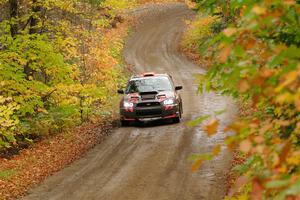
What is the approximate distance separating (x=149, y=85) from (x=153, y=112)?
4.34ft

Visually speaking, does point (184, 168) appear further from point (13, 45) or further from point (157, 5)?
point (157, 5)

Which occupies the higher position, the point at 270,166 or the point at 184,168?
the point at 270,166

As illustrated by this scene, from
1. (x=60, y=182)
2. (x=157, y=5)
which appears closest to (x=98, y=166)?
(x=60, y=182)

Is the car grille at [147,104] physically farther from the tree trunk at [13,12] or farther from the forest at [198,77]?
the tree trunk at [13,12]

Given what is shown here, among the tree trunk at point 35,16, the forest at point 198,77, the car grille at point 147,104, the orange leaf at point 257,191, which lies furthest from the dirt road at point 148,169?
the orange leaf at point 257,191

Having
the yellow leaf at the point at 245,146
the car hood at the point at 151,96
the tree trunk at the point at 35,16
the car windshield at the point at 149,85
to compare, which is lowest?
the car hood at the point at 151,96

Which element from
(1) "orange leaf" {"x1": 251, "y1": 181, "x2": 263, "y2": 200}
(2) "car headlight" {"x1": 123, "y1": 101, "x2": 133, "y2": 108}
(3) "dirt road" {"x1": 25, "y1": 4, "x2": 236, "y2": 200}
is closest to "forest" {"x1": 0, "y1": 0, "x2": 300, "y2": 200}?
(1) "orange leaf" {"x1": 251, "y1": 181, "x2": 263, "y2": 200}

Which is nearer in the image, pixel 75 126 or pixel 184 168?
pixel 184 168

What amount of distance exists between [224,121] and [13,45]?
305 inches

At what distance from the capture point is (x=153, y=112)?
17688 millimetres

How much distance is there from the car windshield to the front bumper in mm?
838

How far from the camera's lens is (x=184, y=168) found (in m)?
12.0

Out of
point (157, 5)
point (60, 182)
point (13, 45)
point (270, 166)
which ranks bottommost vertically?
point (60, 182)

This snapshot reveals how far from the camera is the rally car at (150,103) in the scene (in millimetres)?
17641
